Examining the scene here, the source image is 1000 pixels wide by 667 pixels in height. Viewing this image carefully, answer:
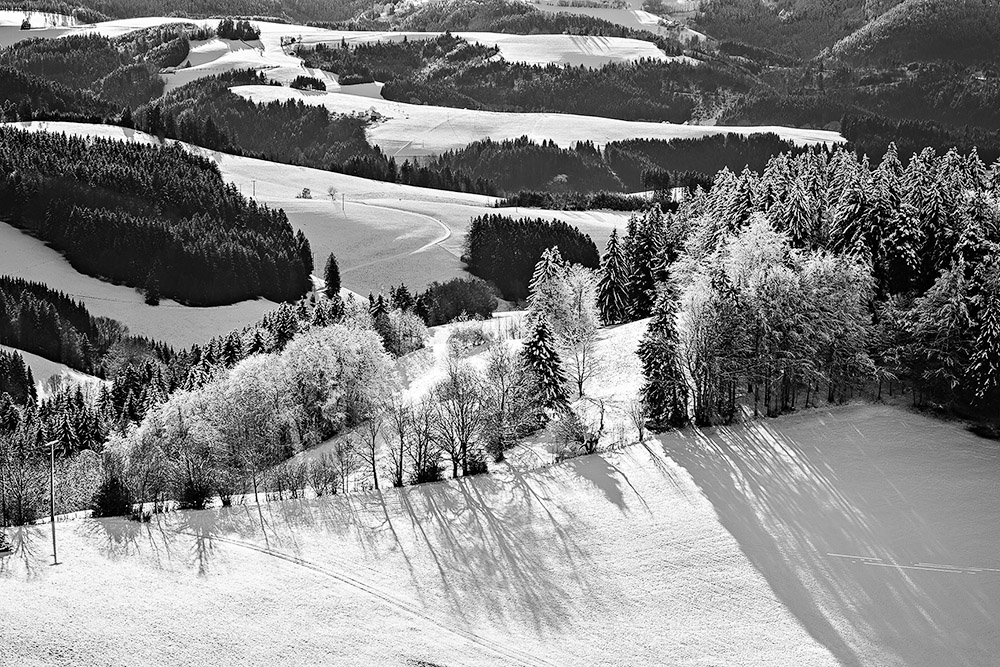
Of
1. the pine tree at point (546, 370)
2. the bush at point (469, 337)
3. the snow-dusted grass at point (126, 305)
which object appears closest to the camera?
the pine tree at point (546, 370)

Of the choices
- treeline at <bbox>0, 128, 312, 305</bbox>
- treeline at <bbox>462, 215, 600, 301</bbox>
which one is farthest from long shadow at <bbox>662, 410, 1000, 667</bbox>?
treeline at <bbox>0, 128, 312, 305</bbox>

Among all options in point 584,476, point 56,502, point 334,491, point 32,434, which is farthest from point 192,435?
point 32,434

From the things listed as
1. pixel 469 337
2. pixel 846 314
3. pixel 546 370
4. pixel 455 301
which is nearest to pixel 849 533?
pixel 846 314

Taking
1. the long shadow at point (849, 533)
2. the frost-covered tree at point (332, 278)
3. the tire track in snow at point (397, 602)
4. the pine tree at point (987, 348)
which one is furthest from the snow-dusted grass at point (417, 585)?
the frost-covered tree at point (332, 278)

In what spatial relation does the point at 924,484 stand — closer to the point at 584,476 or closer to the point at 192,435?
the point at 584,476

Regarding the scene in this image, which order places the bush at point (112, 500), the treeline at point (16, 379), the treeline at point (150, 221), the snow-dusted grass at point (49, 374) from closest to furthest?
the bush at point (112, 500)
the treeline at point (16, 379)
the snow-dusted grass at point (49, 374)
the treeline at point (150, 221)

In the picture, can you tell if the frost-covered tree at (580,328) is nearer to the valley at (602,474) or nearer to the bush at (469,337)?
the valley at (602,474)
